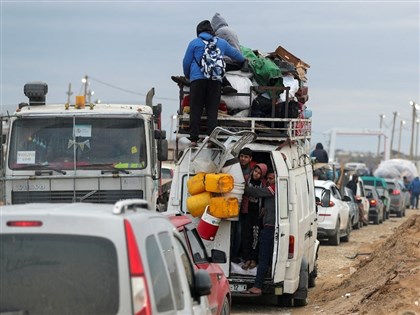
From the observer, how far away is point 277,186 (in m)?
14.9

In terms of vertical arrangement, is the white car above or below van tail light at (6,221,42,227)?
below

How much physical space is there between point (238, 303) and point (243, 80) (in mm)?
3370

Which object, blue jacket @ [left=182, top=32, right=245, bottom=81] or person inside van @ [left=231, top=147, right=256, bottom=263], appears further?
blue jacket @ [left=182, top=32, right=245, bottom=81]

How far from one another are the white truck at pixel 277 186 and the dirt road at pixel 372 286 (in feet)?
1.60

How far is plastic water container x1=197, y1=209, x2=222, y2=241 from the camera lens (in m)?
14.8

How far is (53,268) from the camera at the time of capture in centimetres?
649

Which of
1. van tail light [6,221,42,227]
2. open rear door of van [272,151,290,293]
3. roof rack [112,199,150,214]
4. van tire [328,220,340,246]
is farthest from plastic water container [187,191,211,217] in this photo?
van tire [328,220,340,246]

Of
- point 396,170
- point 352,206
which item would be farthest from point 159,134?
point 396,170

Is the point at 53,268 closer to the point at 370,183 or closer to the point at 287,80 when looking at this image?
the point at 287,80

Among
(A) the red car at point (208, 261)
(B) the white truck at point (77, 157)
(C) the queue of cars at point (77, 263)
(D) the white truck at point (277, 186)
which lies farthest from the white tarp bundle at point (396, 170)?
(C) the queue of cars at point (77, 263)

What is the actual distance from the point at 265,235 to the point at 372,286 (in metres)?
1.91

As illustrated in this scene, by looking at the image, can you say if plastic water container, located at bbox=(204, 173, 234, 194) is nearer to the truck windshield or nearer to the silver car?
the truck windshield

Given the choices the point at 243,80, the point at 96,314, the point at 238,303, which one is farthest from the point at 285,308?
the point at 96,314

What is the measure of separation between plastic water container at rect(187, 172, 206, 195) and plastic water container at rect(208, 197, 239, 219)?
308mm
